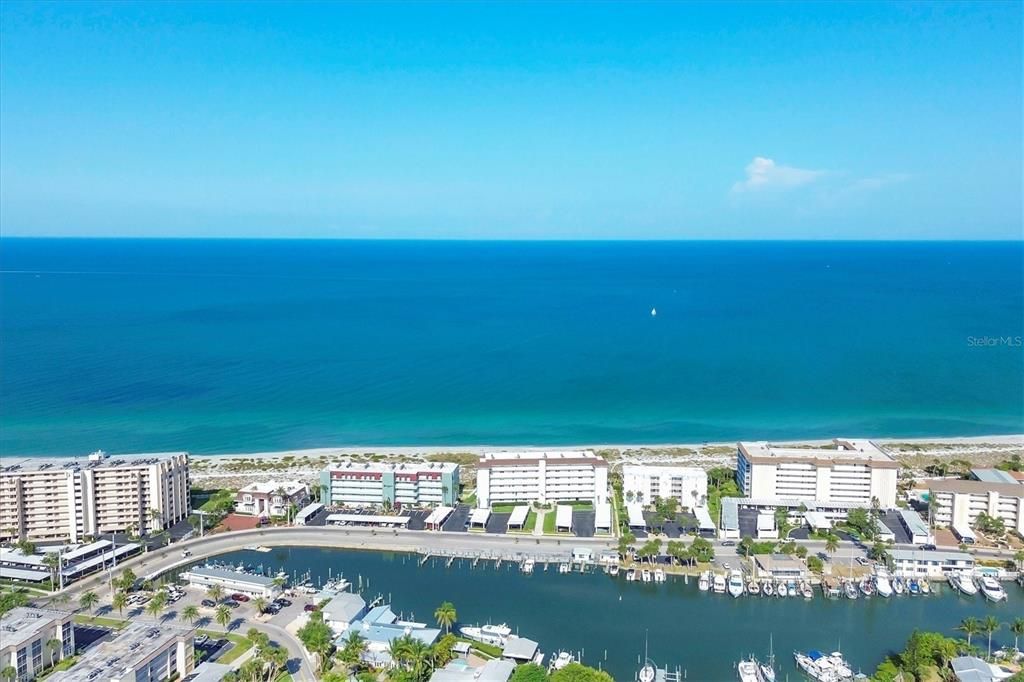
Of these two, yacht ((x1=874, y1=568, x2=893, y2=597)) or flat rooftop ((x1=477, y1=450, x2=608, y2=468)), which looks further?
flat rooftop ((x1=477, y1=450, x2=608, y2=468))

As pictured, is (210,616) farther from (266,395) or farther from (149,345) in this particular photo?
(149,345)

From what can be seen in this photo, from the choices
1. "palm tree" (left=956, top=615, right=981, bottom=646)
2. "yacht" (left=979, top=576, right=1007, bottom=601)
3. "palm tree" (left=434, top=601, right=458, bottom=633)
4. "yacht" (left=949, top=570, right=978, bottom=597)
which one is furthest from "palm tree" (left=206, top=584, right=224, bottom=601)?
"yacht" (left=979, top=576, right=1007, bottom=601)

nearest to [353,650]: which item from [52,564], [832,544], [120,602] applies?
[120,602]

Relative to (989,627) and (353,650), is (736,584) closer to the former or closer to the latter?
(989,627)

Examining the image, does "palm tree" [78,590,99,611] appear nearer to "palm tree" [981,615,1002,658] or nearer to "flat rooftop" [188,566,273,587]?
"flat rooftop" [188,566,273,587]

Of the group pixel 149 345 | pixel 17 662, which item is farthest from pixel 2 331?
pixel 17 662

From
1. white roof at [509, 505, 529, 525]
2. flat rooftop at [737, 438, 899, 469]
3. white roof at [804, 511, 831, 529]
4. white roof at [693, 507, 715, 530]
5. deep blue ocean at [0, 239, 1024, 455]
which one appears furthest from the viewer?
deep blue ocean at [0, 239, 1024, 455]

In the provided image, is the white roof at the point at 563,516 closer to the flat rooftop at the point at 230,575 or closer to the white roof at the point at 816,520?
the white roof at the point at 816,520
